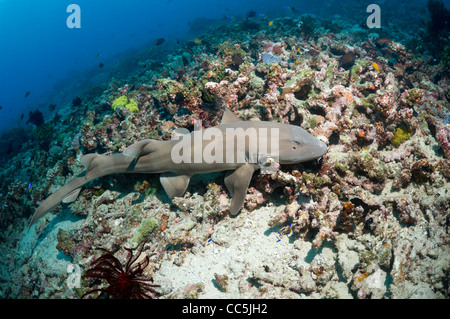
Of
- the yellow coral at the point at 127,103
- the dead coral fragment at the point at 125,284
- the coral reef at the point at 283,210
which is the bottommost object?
the dead coral fragment at the point at 125,284

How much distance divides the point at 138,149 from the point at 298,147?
332 cm

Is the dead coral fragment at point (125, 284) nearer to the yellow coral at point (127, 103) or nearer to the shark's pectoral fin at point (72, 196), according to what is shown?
the shark's pectoral fin at point (72, 196)

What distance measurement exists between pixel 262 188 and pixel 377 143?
274 cm

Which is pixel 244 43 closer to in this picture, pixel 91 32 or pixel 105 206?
pixel 105 206

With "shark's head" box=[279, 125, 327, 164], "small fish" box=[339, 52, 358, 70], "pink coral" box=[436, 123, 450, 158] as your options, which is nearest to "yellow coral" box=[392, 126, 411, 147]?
"pink coral" box=[436, 123, 450, 158]

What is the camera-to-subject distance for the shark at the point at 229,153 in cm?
426

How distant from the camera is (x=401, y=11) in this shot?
2581cm

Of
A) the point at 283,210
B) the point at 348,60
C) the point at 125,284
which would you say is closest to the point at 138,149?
the point at 125,284

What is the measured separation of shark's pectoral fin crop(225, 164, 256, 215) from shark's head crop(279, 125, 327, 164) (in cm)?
67

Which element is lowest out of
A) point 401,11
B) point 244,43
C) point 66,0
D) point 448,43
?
point 448,43

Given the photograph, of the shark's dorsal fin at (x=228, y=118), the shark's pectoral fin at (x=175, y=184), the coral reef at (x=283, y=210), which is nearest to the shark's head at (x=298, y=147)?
the coral reef at (x=283, y=210)

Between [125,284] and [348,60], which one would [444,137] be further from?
[125,284]

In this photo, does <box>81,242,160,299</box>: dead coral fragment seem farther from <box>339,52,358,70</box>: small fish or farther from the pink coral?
<box>339,52,358,70</box>: small fish

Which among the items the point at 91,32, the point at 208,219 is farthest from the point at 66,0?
the point at 208,219
